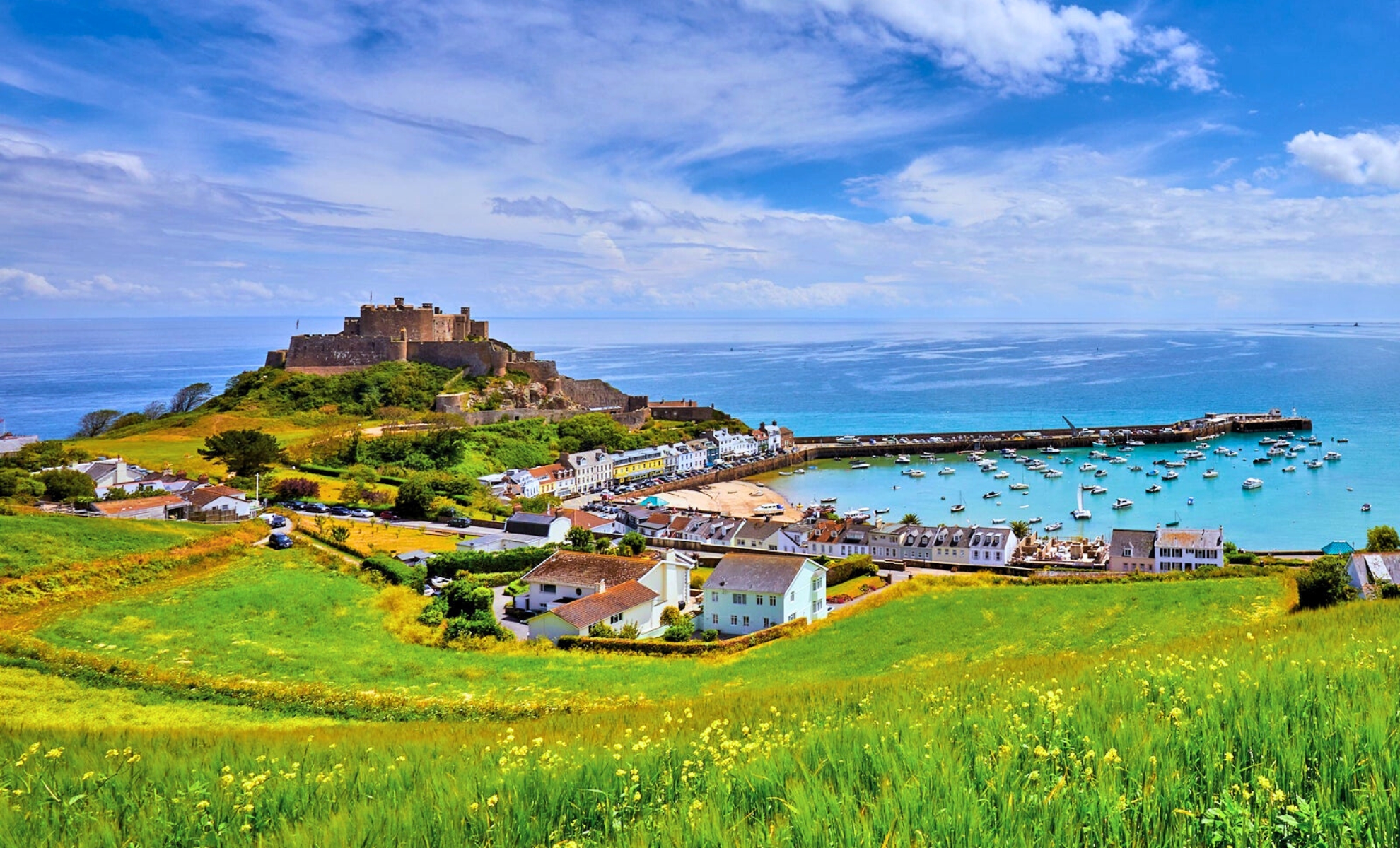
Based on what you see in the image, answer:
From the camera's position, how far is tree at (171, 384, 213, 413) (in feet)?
209

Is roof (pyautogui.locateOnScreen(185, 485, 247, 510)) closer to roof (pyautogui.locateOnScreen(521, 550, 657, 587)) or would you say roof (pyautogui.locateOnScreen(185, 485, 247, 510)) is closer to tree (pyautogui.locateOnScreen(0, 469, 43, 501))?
tree (pyautogui.locateOnScreen(0, 469, 43, 501))

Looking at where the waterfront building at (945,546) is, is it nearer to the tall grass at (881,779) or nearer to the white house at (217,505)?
the white house at (217,505)

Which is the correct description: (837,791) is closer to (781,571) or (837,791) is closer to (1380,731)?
(1380,731)

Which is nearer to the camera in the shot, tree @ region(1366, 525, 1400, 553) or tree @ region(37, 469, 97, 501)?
tree @ region(1366, 525, 1400, 553)

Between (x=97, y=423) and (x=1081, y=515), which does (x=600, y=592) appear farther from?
(x=97, y=423)

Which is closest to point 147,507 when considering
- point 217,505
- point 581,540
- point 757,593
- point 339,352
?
point 217,505

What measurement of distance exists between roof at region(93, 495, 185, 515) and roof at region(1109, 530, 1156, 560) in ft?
124

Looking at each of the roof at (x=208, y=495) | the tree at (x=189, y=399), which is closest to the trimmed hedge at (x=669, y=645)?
the roof at (x=208, y=495)

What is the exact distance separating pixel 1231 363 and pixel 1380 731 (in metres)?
165

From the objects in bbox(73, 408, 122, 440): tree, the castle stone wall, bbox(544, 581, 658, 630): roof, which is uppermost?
the castle stone wall

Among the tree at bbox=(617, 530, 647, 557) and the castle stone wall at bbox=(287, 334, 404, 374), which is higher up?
the castle stone wall at bbox=(287, 334, 404, 374)

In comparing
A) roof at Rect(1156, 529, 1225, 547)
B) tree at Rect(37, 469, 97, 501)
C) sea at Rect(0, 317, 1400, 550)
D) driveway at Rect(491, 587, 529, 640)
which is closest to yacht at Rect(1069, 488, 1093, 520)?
sea at Rect(0, 317, 1400, 550)

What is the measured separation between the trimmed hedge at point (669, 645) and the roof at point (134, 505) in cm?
1962

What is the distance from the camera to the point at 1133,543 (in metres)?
32.5
